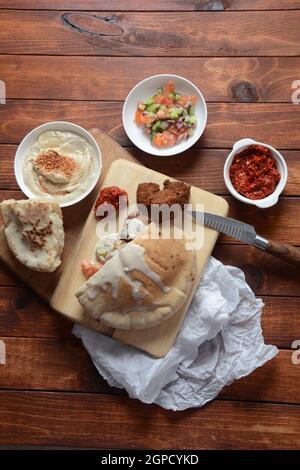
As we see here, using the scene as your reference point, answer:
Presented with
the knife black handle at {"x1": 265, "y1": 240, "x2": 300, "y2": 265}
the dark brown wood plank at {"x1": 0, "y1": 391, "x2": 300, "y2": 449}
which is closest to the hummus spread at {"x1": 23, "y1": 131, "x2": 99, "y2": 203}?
the knife black handle at {"x1": 265, "y1": 240, "x2": 300, "y2": 265}

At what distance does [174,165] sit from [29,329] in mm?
1164

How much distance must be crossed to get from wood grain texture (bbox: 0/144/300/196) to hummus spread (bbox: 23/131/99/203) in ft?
0.71

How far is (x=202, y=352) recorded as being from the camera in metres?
3.01

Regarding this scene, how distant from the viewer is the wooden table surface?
3.00m

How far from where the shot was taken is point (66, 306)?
291 centimetres

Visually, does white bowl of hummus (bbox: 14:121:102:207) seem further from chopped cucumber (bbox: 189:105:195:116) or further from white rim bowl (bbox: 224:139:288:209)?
white rim bowl (bbox: 224:139:288:209)

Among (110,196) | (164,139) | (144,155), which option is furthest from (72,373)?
(164,139)

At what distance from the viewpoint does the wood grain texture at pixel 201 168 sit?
3125mm

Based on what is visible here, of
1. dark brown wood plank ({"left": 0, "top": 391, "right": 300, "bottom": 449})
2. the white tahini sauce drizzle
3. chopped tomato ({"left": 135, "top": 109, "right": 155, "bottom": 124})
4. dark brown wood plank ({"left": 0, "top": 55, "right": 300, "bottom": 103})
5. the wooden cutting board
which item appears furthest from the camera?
dark brown wood plank ({"left": 0, "top": 55, "right": 300, "bottom": 103})

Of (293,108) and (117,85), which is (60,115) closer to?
(117,85)

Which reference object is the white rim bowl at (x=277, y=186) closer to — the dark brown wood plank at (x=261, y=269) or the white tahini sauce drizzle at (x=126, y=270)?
the dark brown wood plank at (x=261, y=269)

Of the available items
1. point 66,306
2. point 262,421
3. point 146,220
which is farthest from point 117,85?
point 262,421

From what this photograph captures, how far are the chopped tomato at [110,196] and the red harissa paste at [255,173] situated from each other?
580mm
